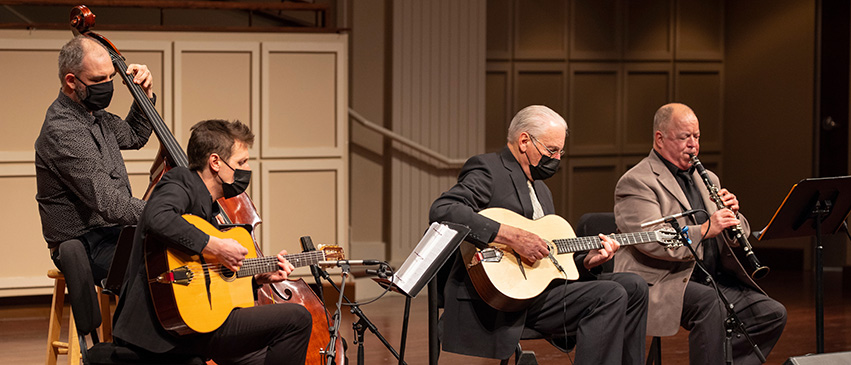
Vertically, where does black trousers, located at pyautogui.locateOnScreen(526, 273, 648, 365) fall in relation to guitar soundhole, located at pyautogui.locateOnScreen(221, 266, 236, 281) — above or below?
below

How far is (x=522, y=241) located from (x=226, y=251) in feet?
3.52

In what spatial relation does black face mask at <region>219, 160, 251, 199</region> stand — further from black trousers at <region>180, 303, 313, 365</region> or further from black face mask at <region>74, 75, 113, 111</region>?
black face mask at <region>74, 75, 113, 111</region>

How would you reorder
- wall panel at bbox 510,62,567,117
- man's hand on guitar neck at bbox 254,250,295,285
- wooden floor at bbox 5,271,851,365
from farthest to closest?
wall panel at bbox 510,62,567,117
wooden floor at bbox 5,271,851,365
man's hand on guitar neck at bbox 254,250,295,285

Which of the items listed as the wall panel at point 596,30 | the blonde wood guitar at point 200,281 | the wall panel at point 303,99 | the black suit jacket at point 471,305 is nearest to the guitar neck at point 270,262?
the blonde wood guitar at point 200,281

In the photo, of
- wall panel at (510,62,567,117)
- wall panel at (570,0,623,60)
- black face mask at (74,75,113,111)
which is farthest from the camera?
wall panel at (570,0,623,60)

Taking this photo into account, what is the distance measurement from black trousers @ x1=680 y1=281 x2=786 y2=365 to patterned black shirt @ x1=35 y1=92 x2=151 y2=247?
214 cm

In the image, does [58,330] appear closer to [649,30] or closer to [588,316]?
[588,316]

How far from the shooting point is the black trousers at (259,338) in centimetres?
283

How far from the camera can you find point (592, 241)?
11.4ft

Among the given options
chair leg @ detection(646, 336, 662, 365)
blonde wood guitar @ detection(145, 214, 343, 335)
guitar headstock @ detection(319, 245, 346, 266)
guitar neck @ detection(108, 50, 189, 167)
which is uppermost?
guitar neck @ detection(108, 50, 189, 167)

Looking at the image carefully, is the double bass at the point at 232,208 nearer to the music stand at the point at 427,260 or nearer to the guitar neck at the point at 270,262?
the guitar neck at the point at 270,262

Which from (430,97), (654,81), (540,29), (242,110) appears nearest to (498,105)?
(540,29)

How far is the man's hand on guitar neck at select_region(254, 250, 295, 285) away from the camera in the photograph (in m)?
2.91

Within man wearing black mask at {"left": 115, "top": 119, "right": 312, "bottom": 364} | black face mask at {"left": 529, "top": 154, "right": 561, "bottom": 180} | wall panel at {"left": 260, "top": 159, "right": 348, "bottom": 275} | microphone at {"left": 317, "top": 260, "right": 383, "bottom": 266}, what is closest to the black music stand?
black face mask at {"left": 529, "top": 154, "right": 561, "bottom": 180}
